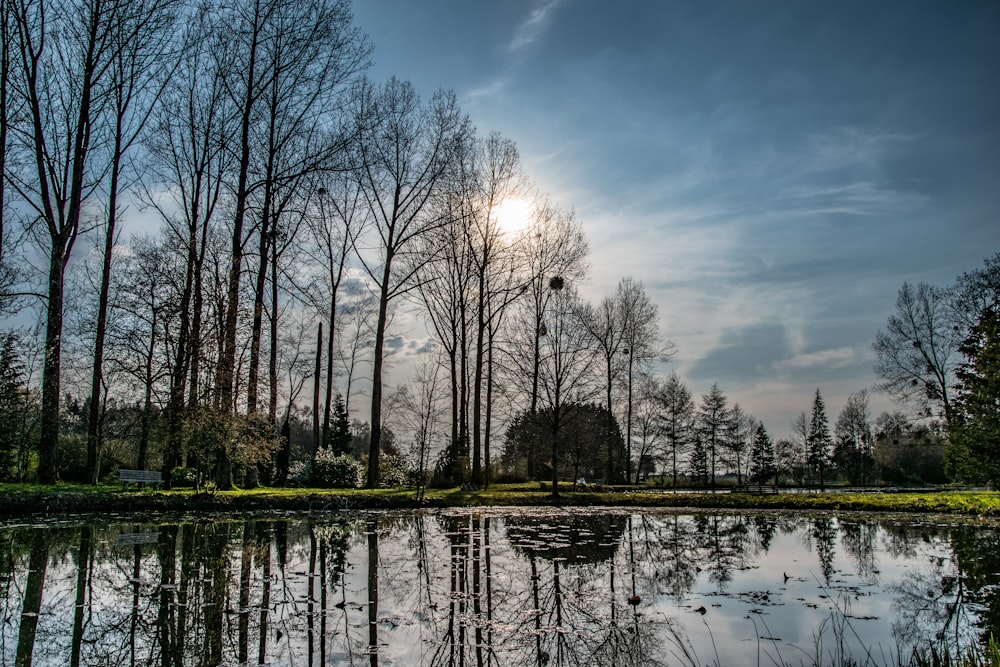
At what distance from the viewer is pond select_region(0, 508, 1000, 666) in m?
4.25

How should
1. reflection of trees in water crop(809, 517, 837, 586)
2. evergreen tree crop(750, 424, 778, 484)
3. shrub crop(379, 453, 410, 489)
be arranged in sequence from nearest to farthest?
reflection of trees in water crop(809, 517, 837, 586), shrub crop(379, 453, 410, 489), evergreen tree crop(750, 424, 778, 484)

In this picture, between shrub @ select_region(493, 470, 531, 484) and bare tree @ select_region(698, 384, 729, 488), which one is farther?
bare tree @ select_region(698, 384, 729, 488)

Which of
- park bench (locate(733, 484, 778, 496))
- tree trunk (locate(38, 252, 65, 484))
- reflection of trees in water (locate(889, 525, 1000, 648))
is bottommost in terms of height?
park bench (locate(733, 484, 778, 496))

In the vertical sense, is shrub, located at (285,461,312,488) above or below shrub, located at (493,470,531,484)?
above

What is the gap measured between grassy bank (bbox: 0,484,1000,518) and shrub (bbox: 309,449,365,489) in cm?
569

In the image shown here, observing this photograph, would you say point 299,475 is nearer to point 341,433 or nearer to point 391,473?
point 391,473

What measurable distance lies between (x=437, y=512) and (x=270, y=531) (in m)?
5.92

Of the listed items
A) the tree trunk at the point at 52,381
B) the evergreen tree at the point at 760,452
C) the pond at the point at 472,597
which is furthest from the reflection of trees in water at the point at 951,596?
the evergreen tree at the point at 760,452

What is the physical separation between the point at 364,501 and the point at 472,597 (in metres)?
11.3

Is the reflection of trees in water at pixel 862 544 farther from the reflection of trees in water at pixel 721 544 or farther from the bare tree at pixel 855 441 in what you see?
the bare tree at pixel 855 441

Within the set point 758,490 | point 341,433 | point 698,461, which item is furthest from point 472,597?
point 698,461

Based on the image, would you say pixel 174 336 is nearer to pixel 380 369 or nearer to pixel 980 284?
pixel 380 369

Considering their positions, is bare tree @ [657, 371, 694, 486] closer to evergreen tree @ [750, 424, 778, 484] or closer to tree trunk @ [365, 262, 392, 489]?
evergreen tree @ [750, 424, 778, 484]

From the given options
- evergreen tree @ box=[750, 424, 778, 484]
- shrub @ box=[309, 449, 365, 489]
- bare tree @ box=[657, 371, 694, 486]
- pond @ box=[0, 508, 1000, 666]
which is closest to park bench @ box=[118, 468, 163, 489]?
shrub @ box=[309, 449, 365, 489]
